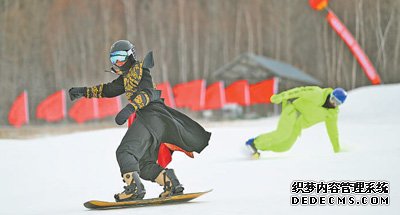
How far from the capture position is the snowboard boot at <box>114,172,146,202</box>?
4.89m

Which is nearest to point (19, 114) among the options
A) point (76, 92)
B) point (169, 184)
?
point (76, 92)

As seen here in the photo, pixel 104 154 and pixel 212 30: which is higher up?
pixel 212 30

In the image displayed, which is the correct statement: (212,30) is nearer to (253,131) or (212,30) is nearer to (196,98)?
(196,98)

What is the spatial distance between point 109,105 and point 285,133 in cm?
1662

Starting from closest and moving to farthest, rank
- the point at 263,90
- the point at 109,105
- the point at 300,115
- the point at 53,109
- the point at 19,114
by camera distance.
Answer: the point at 300,115 < the point at 263,90 < the point at 109,105 < the point at 19,114 < the point at 53,109

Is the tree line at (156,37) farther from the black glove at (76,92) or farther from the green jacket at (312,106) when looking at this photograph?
the black glove at (76,92)

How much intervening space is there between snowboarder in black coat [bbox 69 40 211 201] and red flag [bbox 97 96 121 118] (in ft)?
60.8

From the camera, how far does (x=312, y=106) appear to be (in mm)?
8555

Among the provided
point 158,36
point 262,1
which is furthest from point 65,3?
point 262,1

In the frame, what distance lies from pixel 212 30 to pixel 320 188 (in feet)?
104

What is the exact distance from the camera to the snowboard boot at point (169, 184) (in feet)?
16.8

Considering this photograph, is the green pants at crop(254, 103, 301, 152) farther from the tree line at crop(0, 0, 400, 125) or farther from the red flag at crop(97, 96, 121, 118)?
the tree line at crop(0, 0, 400, 125)

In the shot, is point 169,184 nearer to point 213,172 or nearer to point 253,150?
point 213,172

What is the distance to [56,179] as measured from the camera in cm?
777
